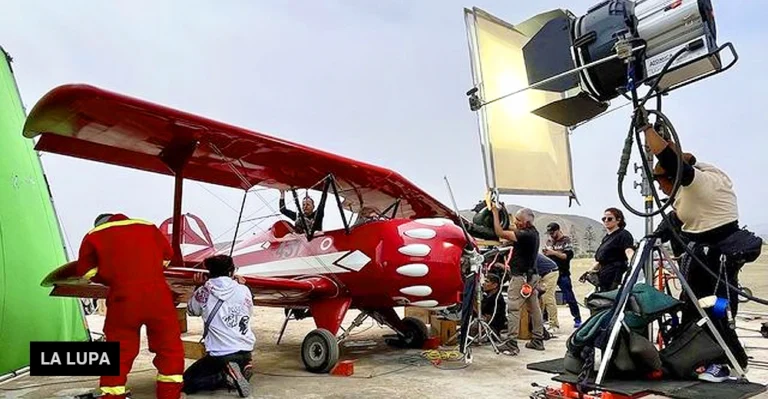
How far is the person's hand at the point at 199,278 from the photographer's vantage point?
189 inches

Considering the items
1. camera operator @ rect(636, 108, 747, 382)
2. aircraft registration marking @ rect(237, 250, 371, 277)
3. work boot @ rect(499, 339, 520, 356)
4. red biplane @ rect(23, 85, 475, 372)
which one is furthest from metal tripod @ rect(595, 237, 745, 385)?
work boot @ rect(499, 339, 520, 356)

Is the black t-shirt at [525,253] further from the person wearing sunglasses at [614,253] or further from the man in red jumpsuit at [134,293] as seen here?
the man in red jumpsuit at [134,293]

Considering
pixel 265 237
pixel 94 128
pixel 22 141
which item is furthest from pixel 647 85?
pixel 22 141

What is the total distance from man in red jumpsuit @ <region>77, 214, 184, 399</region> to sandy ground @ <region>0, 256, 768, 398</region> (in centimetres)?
58

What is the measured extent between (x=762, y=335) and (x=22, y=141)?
799 cm

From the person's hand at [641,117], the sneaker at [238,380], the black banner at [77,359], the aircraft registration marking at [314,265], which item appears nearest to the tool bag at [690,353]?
the person's hand at [641,117]

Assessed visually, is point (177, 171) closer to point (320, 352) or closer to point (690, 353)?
point (320, 352)

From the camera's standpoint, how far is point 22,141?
5652mm

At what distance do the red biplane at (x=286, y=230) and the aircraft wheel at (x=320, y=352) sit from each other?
1cm

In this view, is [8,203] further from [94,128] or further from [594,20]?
[594,20]

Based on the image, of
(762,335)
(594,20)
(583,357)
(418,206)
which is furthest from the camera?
(418,206)

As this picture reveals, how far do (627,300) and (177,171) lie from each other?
367 cm

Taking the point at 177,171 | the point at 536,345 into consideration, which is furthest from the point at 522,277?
the point at 177,171

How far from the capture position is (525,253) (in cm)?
639
